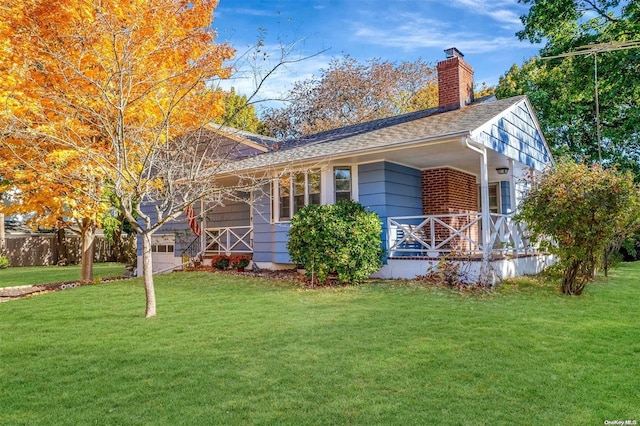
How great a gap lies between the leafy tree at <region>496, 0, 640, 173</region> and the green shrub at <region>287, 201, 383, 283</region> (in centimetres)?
935

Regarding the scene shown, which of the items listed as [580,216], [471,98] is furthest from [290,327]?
[471,98]

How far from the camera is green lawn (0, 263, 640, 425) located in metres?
3.33

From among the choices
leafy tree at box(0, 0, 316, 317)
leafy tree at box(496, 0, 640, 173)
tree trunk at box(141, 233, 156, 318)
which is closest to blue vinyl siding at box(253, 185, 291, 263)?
leafy tree at box(0, 0, 316, 317)

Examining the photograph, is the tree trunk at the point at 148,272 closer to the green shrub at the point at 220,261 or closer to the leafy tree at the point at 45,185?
the leafy tree at the point at 45,185

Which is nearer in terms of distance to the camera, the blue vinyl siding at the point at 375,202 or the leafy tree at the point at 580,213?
the leafy tree at the point at 580,213

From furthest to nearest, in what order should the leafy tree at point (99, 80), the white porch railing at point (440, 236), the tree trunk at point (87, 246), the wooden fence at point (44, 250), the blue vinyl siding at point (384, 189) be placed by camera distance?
1. the wooden fence at point (44, 250)
2. the tree trunk at point (87, 246)
3. the blue vinyl siding at point (384, 189)
4. the white porch railing at point (440, 236)
5. the leafy tree at point (99, 80)

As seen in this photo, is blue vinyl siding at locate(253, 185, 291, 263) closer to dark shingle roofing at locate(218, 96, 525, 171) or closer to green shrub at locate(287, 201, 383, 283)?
dark shingle roofing at locate(218, 96, 525, 171)

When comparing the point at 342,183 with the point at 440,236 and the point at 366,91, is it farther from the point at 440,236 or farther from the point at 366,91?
the point at 366,91

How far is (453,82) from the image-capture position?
465 inches

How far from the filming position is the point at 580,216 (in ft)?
24.5

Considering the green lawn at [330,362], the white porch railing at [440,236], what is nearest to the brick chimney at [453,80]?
the white porch railing at [440,236]

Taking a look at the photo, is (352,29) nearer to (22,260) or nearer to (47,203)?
(47,203)

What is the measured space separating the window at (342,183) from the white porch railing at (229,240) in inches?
122

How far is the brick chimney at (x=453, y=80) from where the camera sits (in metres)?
11.7
